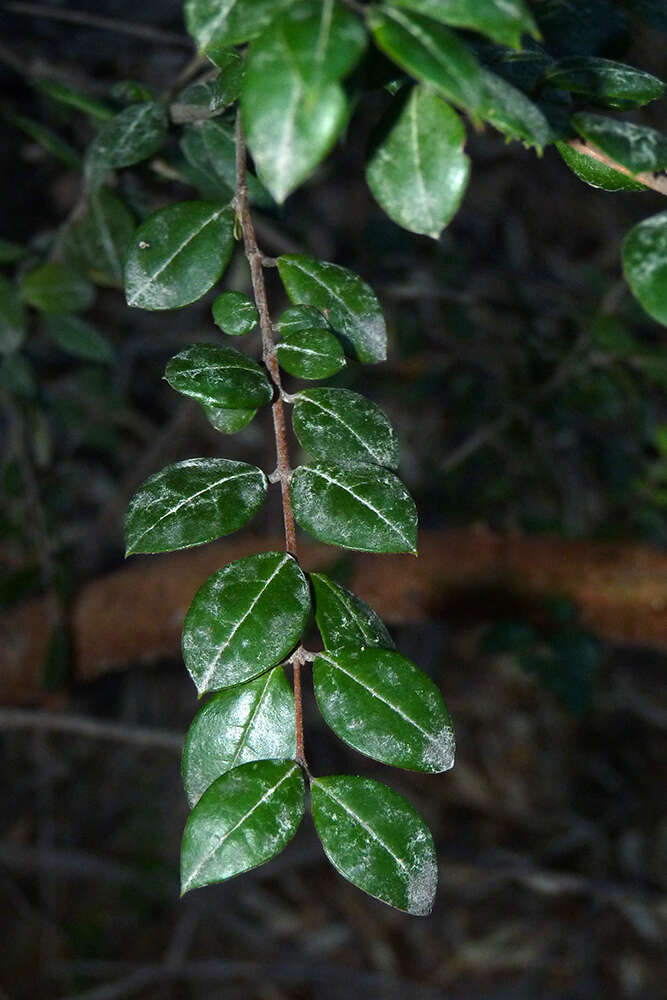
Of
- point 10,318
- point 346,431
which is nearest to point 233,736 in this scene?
point 346,431

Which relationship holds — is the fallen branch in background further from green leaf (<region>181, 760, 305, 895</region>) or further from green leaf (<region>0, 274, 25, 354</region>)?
green leaf (<region>181, 760, 305, 895</region>)

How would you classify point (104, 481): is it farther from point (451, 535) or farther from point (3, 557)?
point (451, 535)

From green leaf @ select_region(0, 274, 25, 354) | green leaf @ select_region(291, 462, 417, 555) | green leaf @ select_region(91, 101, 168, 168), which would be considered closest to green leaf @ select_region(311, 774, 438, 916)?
green leaf @ select_region(291, 462, 417, 555)

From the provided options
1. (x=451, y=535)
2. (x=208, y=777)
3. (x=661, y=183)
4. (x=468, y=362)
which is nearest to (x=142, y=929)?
(x=451, y=535)

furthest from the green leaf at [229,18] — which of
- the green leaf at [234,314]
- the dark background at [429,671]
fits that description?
the dark background at [429,671]

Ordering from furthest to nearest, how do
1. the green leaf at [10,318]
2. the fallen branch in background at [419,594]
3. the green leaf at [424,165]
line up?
the fallen branch in background at [419,594]
the green leaf at [10,318]
the green leaf at [424,165]

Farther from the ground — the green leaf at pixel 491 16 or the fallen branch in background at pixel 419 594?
the green leaf at pixel 491 16

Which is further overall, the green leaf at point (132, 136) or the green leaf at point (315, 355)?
the green leaf at point (132, 136)

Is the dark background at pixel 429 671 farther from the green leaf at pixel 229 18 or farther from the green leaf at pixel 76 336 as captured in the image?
the green leaf at pixel 229 18
